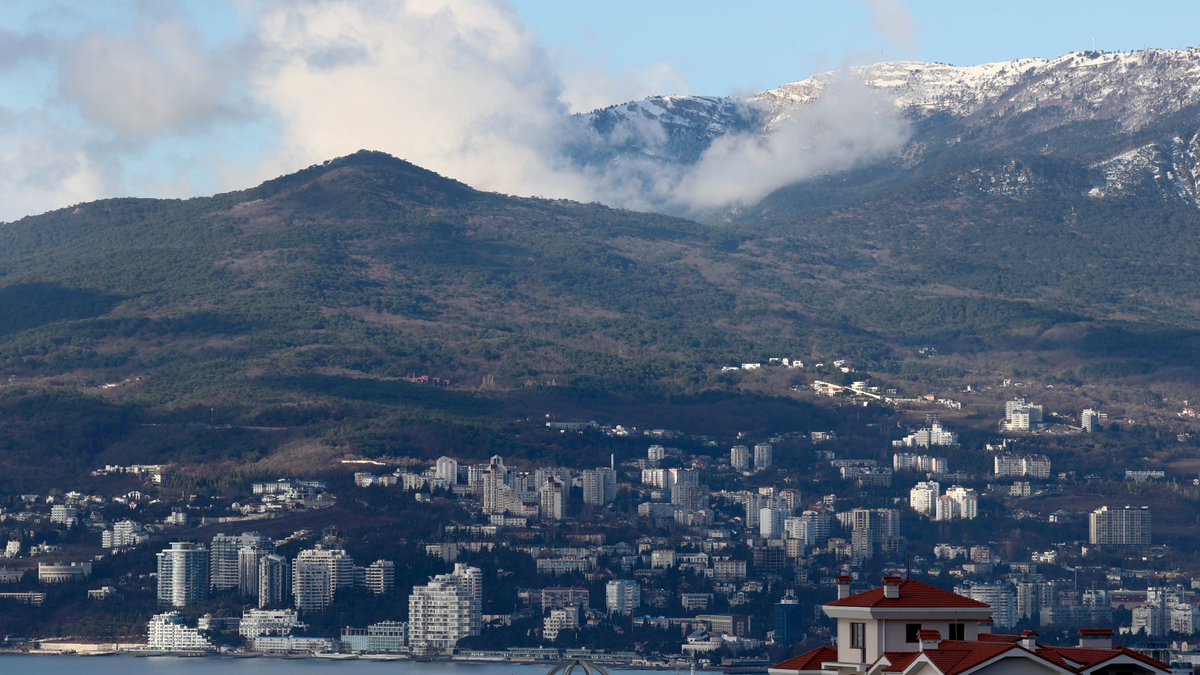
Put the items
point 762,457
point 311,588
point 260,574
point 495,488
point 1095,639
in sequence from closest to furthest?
1. point 1095,639
2. point 311,588
3. point 260,574
4. point 495,488
5. point 762,457

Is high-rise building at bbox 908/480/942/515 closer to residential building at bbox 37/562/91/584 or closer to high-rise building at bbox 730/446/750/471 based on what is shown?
high-rise building at bbox 730/446/750/471

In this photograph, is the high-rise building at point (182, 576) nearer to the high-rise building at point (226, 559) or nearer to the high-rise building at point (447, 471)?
the high-rise building at point (226, 559)

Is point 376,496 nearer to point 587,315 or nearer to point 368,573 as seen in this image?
point 368,573

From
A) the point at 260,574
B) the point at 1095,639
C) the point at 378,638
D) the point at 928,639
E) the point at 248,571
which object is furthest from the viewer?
the point at 248,571

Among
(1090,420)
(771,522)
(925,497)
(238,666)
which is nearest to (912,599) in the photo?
(238,666)

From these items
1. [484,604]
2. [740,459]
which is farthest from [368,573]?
[740,459]

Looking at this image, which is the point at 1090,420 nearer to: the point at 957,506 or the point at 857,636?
the point at 957,506
